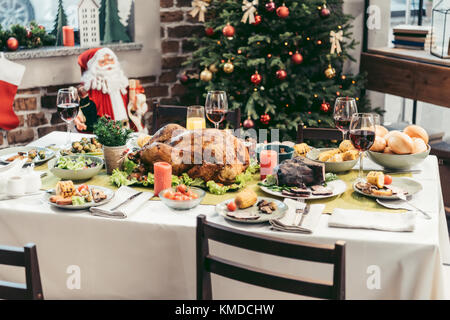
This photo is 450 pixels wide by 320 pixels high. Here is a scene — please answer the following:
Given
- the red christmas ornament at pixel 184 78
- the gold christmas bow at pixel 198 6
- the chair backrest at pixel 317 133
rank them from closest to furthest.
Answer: the chair backrest at pixel 317 133
the gold christmas bow at pixel 198 6
the red christmas ornament at pixel 184 78

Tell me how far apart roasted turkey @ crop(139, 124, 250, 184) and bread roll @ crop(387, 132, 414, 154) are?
Result: 1.98 feet

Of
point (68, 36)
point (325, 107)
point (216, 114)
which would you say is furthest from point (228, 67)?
point (216, 114)

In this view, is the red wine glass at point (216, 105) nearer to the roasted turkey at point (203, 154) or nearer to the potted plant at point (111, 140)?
the roasted turkey at point (203, 154)

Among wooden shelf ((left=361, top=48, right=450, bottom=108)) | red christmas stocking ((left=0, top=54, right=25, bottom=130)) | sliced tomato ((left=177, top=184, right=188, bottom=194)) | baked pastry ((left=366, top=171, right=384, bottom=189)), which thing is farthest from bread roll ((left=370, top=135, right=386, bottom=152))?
red christmas stocking ((left=0, top=54, right=25, bottom=130))

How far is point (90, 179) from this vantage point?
230 cm

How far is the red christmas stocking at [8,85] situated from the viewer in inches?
146

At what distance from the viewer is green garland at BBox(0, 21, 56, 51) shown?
390 cm

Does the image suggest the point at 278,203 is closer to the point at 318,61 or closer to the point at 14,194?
the point at 14,194

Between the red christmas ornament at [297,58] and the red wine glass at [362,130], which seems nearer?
the red wine glass at [362,130]

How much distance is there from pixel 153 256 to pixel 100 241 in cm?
19

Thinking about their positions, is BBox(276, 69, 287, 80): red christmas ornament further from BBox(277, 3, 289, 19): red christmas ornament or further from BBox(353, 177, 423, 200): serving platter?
BBox(353, 177, 423, 200): serving platter

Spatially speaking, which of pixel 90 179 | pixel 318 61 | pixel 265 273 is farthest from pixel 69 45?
pixel 265 273

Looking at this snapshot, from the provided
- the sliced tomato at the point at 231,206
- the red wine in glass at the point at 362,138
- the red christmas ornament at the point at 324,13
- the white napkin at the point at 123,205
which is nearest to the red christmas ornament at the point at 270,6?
the red christmas ornament at the point at 324,13

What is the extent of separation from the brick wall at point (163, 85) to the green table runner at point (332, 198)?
186 cm
